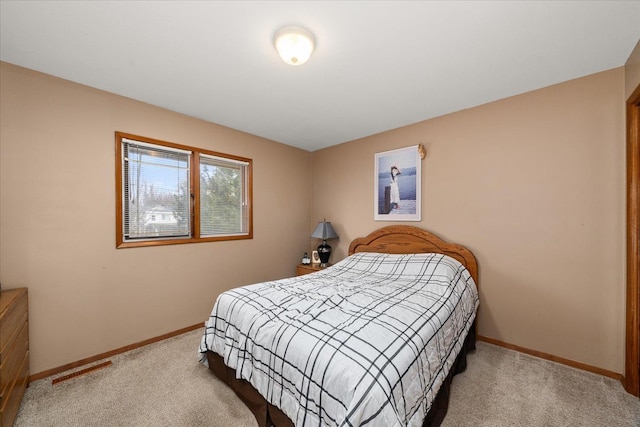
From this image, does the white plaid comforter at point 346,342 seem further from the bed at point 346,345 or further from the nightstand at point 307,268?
the nightstand at point 307,268

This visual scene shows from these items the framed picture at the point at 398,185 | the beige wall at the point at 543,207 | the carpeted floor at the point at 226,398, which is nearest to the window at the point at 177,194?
the carpeted floor at the point at 226,398

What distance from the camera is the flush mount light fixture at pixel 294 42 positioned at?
1539 millimetres

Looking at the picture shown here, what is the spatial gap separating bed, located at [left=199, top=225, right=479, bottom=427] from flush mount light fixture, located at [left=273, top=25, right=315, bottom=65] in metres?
1.65

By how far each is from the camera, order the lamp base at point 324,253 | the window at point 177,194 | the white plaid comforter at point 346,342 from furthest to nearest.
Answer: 1. the lamp base at point 324,253
2. the window at point 177,194
3. the white plaid comforter at point 346,342

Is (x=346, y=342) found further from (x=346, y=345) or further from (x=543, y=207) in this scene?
(x=543, y=207)

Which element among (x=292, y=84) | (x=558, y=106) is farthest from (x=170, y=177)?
(x=558, y=106)

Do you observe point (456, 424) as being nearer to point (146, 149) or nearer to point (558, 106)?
point (558, 106)

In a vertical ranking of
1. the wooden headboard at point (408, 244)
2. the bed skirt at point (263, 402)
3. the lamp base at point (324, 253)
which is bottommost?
the bed skirt at point (263, 402)

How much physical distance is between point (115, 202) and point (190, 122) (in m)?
1.15

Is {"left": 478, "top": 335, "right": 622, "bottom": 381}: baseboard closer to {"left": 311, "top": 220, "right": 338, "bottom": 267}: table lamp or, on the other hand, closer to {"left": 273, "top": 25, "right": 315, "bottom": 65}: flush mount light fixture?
{"left": 311, "top": 220, "right": 338, "bottom": 267}: table lamp

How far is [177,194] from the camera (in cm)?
280

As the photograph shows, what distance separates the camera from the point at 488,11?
4.68 ft

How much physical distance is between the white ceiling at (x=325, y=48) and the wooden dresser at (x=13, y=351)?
5.60 ft

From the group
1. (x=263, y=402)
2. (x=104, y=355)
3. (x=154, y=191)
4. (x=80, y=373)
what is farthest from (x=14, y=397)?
(x=154, y=191)
